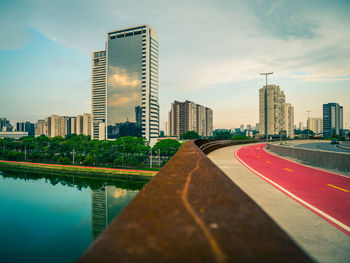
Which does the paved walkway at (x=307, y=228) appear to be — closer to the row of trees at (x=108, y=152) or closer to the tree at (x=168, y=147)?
the row of trees at (x=108, y=152)

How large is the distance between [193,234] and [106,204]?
47606 mm

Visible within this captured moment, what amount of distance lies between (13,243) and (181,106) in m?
176

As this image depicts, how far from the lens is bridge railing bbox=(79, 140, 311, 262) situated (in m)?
1.13

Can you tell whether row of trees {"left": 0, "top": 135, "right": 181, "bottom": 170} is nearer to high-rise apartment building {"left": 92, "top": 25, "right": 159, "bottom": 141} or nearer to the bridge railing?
high-rise apartment building {"left": 92, "top": 25, "right": 159, "bottom": 141}

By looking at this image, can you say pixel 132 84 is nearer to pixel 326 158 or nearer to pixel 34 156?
pixel 34 156

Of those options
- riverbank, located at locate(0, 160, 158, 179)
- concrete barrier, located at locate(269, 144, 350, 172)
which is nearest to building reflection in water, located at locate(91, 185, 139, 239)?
riverbank, located at locate(0, 160, 158, 179)

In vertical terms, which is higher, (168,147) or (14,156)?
(168,147)

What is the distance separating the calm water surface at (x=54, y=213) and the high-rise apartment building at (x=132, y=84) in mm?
77447

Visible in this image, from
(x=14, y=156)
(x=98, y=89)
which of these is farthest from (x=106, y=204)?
(x=98, y=89)

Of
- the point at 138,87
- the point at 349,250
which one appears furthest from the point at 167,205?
the point at 138,87

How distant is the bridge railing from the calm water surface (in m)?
32.3

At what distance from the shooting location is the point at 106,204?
43.6m

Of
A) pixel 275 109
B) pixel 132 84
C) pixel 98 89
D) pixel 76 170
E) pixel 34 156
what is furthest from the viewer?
pixel 98 89

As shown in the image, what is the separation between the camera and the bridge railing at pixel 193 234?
1.13 meters
